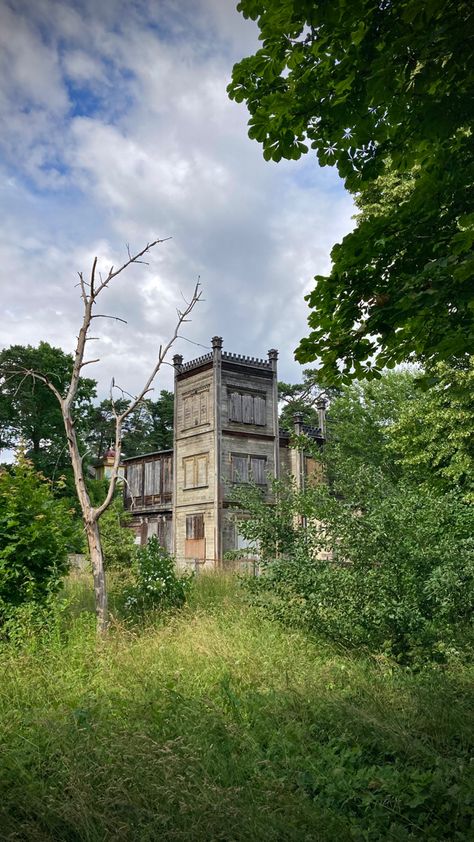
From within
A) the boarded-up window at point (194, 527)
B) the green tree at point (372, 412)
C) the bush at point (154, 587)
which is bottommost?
the bush at point (154, 587)

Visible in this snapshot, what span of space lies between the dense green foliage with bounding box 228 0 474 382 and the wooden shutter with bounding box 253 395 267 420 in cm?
2335

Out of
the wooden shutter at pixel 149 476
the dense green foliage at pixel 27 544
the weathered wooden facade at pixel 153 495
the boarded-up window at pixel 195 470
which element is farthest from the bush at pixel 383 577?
the wooden shutter at pixel 149 476

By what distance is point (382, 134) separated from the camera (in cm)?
526

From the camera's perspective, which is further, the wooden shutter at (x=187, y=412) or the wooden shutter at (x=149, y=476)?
the wooden shutter at (x=149, y=476)

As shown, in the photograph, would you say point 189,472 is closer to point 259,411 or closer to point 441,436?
point 259,411

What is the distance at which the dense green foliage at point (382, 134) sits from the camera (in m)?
4.23

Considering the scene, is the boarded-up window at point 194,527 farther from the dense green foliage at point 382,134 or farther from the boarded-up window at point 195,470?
the dense green foliage at point 382,134

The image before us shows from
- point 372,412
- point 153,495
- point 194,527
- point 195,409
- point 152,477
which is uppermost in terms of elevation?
point 195,409

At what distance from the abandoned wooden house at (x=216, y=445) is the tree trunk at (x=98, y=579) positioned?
17.2 m

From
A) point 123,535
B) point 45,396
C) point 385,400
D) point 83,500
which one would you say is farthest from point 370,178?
point 45,396

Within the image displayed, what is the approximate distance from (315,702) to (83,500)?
18.1 feet

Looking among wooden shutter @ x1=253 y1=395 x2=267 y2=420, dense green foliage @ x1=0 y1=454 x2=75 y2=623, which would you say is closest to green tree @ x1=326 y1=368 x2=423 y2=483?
wooden shutter @ x1=253 y1=395 x2=267 y2=420

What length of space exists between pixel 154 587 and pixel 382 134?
28.2 ft

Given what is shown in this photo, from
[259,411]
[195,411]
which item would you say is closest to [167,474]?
[195,411]
